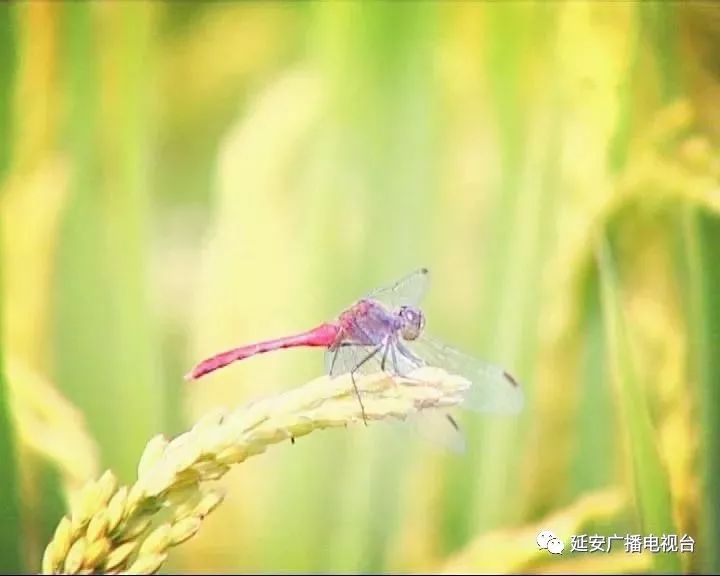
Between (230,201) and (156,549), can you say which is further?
(230,201)

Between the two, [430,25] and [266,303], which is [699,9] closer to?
[430,25]

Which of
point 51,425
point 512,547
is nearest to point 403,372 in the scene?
point 512,547

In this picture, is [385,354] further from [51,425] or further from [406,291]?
[51,425]

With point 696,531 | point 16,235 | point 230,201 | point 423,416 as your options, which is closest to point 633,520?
point 696,531

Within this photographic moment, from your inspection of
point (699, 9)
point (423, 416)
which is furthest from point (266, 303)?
point (699, 9)

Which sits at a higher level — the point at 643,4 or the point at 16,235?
the point at 643,4

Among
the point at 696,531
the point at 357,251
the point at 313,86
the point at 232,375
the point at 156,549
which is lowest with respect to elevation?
the point at 696,531

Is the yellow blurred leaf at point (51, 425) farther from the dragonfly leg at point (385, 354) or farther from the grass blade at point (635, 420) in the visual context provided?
the grass blade at point (635, 420)

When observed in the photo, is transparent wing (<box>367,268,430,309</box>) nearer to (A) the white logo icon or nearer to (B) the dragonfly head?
(B) the dragonfly head
